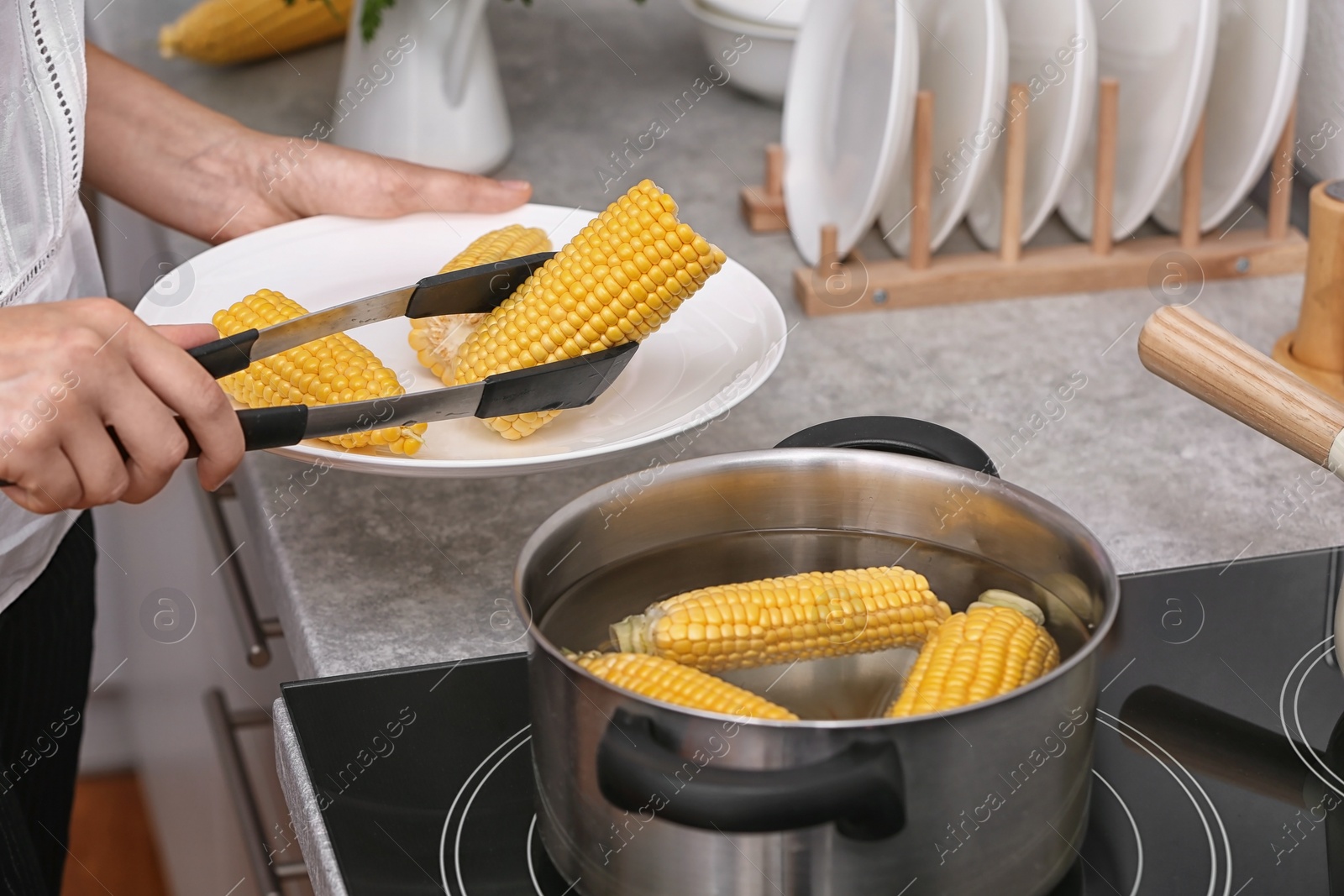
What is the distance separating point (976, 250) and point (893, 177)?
5.6 inches

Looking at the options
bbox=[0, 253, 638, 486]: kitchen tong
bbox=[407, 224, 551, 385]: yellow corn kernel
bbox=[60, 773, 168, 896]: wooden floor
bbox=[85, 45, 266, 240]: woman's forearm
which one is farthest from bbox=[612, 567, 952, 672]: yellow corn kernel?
bbox=[60, 773, 168, 896]: wooden floor

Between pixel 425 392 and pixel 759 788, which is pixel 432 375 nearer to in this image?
pixel 425 392

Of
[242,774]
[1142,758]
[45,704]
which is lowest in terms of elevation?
[242,774]

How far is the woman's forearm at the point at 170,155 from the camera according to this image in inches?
33.6

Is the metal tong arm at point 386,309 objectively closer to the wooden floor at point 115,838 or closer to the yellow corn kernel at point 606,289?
the yellow corn kernel at point 606,289

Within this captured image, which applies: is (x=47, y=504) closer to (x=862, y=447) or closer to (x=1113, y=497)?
(x=862, y=447)

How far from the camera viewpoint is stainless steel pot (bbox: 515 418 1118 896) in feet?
1.28

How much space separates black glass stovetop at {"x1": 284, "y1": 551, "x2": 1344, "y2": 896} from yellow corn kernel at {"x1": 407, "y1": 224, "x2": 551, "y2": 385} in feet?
0.72

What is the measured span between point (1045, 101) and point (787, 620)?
685 millimetres

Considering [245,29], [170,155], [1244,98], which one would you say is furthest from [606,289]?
[245,29]

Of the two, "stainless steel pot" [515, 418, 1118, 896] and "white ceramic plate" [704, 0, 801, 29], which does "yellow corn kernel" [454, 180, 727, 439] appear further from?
"white ceramic plate" [704, 0, 801, 29]

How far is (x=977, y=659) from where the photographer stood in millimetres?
453

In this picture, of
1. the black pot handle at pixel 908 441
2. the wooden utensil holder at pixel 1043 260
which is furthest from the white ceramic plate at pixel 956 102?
the black pot handle at pixel 908 441

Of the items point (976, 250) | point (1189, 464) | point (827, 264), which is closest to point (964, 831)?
point (1189, 464)
